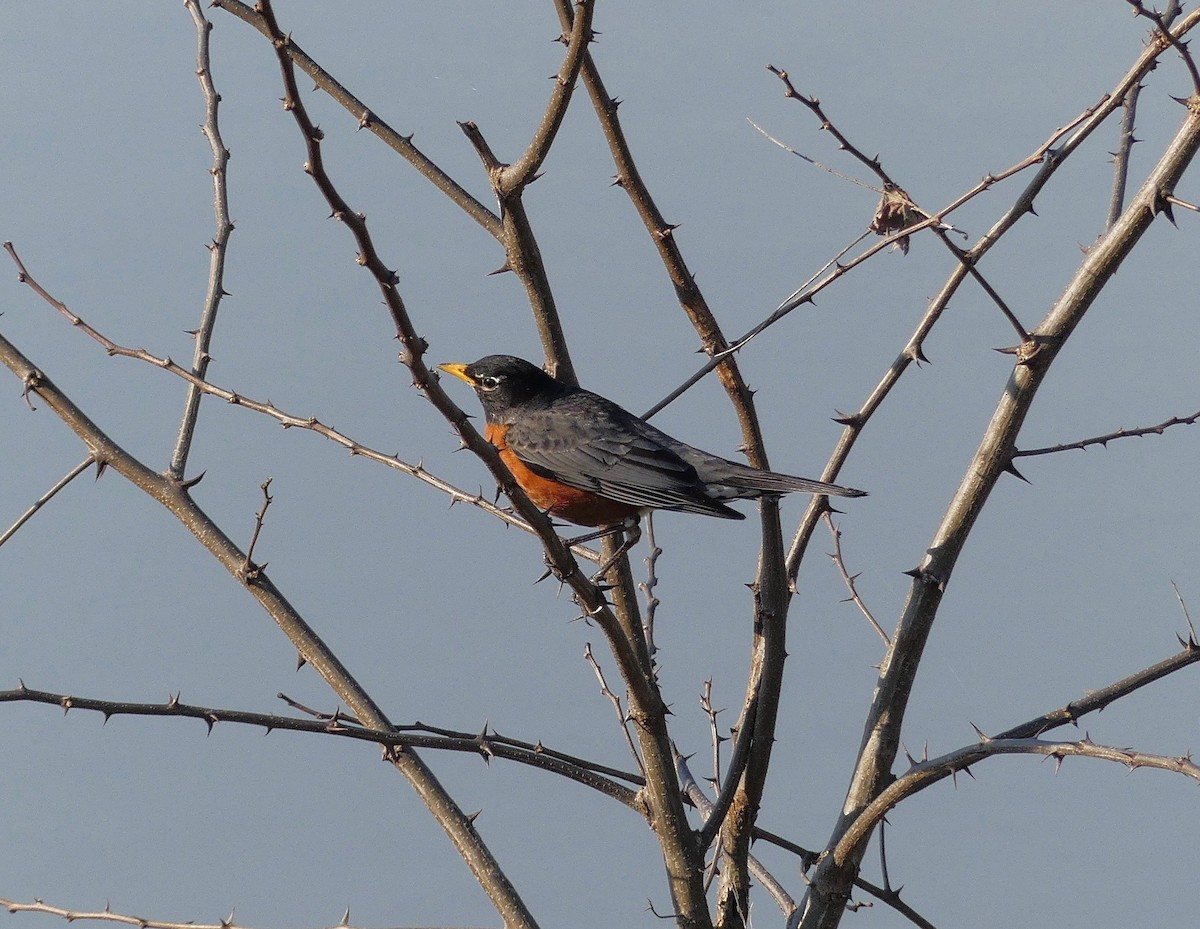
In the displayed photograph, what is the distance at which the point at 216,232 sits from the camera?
370cm

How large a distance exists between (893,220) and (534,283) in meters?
1.09

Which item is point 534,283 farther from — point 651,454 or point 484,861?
point 484,861

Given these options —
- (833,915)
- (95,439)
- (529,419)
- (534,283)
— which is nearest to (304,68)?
(534,283)

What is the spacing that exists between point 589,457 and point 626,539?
405mm

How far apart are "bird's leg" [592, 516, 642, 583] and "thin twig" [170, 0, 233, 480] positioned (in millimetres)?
1245

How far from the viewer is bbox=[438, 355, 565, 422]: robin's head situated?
5199 millimetres

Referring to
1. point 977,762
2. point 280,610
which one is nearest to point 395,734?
point 280,610

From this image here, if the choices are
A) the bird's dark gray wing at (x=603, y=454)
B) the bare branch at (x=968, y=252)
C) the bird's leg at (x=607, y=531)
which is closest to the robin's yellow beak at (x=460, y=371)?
the bird's dark gray wing at (x=603, y=454)

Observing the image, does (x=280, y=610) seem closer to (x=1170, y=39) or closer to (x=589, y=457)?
(x=589, y=457)

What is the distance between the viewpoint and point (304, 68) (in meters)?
3.80

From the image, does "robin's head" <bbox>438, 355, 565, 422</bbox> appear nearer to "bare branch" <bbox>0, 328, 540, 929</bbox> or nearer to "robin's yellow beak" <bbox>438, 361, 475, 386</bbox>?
"robin's yellow beak" <bbox>438, 361, 475, 386</bbox>

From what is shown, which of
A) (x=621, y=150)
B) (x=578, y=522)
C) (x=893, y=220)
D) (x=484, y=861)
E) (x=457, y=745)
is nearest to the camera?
(x=457, y=745)

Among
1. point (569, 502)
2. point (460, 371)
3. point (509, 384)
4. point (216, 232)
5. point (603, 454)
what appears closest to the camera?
point (216, 232)

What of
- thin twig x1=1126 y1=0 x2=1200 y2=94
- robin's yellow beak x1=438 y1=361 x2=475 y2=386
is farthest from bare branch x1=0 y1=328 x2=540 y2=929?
thin twig x1=1126 y1=0 x2=1200 y2=94
